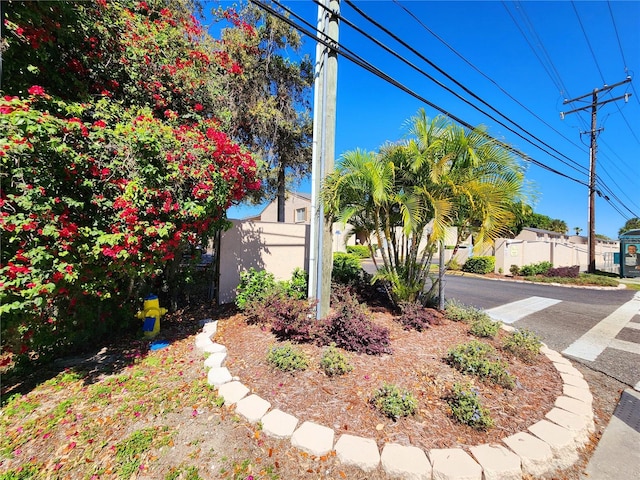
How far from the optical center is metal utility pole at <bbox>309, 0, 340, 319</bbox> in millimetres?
4352

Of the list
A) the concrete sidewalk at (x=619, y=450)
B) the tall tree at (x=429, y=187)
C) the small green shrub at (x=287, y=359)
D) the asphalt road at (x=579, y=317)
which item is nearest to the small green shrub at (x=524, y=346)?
the concrete sidewalk at (x=619, y=450)

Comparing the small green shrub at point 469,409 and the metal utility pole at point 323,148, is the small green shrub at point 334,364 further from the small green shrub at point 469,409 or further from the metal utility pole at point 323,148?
the metal utility pole at point 323,148

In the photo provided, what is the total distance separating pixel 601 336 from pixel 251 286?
6.70 metres

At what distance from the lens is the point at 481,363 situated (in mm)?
2979

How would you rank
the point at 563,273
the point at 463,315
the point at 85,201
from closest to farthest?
1. the point at 85,201
2. the point at 463,315
3. the point at 563,273

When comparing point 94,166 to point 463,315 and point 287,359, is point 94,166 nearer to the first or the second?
point 287,359

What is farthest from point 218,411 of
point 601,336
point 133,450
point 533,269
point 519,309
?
point 533,269

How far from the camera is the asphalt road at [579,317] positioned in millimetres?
3904

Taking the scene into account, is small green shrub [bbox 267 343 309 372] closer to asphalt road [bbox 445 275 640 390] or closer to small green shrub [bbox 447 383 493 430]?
small green shrub [bbox 447 383 493 430]

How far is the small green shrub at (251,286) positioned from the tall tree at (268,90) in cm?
239

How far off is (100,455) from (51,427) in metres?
0.72

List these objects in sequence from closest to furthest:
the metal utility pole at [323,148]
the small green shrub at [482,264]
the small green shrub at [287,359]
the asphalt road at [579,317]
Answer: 1. the small green shrub at [287,359]
2. the asphalt road at [579,317]
3. the metal utility pole at [323,148]
4. the small green shrub at [482,264]

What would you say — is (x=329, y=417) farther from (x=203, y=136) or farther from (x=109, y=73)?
(x=109, y=73)

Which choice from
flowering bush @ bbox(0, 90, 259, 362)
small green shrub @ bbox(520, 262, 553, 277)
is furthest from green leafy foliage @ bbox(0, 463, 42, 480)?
small green shrub @ bbox(520, 262, 553, 277)
